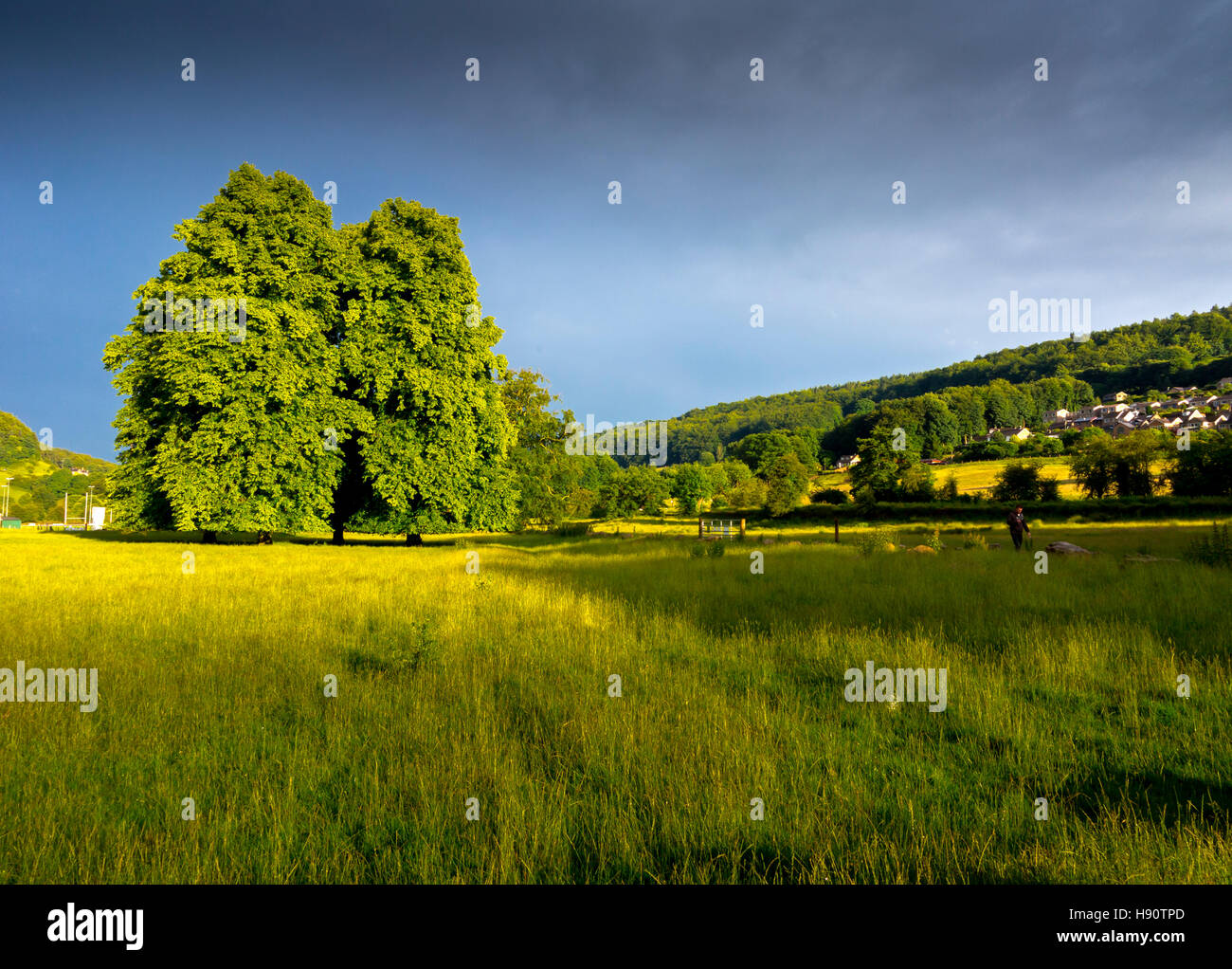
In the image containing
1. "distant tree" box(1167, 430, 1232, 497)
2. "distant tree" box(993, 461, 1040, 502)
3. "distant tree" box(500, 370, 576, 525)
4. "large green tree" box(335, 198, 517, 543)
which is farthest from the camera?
"distant tree" box(993, 461, 1040, 502)

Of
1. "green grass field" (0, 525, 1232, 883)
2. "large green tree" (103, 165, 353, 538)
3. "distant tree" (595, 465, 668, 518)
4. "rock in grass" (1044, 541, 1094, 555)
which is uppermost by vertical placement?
"large green tree" (103, 165, 353, 538)

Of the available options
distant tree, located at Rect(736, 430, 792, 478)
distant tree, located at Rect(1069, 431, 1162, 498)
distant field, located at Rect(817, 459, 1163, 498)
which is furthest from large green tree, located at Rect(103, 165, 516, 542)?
distant tree, located at Rect(736, 430, 792, 478)

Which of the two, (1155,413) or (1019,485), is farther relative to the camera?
(1155,413)

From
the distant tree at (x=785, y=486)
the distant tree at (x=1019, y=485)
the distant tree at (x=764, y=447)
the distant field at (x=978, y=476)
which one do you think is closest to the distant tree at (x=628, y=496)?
the distant tree at (x=785, y=486)

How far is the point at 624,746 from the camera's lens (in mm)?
4605

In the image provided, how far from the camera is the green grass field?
10.6 feet

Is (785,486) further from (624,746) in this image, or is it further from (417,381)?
(624,746)

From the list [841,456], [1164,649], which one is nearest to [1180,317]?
[841,456]

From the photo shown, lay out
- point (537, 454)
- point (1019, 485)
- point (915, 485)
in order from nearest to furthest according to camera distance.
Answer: point (537, 454) → point (1019, 485) → point (915, 485)

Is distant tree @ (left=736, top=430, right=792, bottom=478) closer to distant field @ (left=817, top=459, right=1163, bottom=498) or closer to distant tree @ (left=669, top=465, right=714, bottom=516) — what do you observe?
distant field @ (left=817, top=459, right=1163, bottom=498)

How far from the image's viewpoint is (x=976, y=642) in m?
8.07

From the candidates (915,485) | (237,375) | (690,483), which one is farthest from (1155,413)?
(237,375)

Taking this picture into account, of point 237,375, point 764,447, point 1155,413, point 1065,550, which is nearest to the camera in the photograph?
point 1065,550
